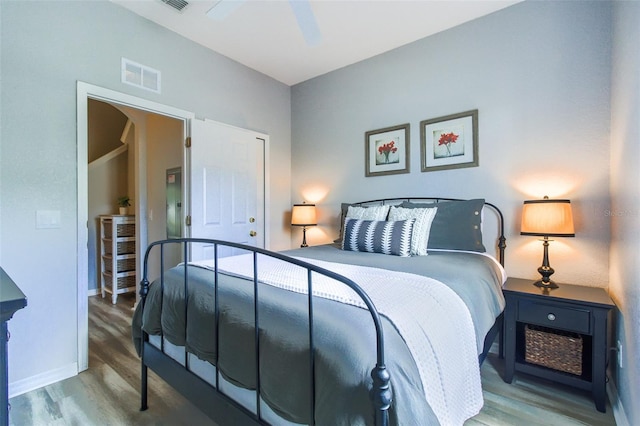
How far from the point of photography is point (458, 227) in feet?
7.67

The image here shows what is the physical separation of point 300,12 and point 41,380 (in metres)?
2.92

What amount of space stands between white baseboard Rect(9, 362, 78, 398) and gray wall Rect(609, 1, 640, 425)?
3.24m

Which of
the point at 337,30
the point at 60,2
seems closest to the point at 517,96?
the point at 337,30

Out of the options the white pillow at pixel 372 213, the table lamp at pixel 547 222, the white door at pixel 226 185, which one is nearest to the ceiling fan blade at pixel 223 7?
the white door at pixel 226 185

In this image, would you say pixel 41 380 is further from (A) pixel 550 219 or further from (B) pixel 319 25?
(A) pixel 550 219

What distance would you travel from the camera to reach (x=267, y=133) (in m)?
3.75

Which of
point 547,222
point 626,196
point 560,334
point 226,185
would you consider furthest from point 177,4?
point 560,334

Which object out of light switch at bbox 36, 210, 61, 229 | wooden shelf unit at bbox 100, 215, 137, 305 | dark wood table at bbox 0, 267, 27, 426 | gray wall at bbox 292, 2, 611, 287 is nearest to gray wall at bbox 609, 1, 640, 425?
gray wall at bbox 292, 2, 611, 287

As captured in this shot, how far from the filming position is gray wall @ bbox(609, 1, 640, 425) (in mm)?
1401

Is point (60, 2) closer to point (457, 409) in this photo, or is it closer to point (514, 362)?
point (457, 409)

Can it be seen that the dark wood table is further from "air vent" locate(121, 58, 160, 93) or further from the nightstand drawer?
the nightstand drawer

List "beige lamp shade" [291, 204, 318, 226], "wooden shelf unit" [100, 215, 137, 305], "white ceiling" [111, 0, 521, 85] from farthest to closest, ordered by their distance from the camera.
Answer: "wooden shelf unit" [100, 215, 137, 305]
"beige lamp shade" [291, 204, 318, 226]
"white ceiling" [111, 0, 521, 85]

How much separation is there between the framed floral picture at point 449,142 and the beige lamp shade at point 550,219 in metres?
0.68

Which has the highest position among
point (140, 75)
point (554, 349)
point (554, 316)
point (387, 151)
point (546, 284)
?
point (140, 75)
